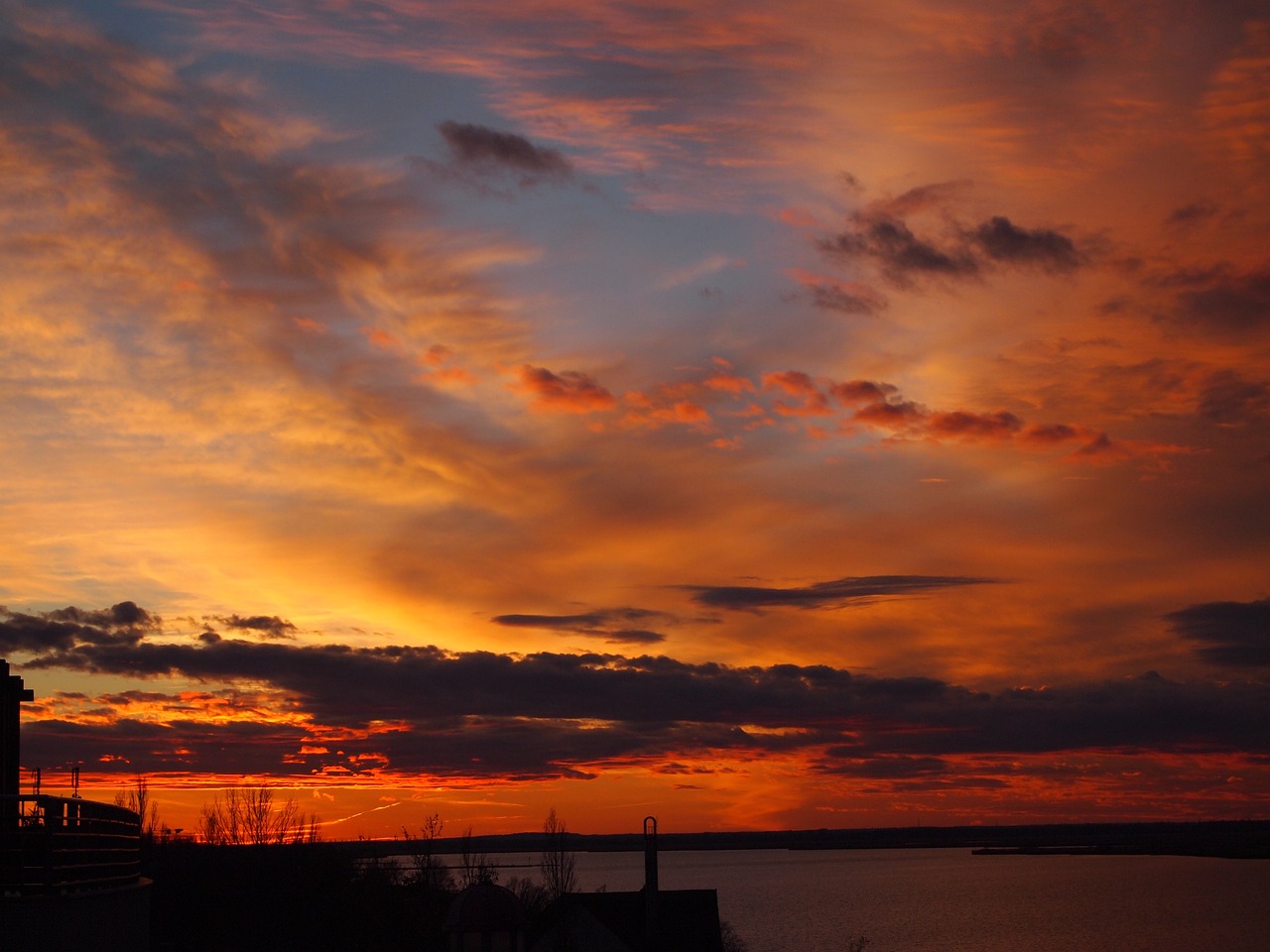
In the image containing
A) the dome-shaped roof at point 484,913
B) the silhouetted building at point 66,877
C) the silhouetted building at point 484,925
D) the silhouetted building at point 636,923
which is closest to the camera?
the silhouetted building at point 66,877

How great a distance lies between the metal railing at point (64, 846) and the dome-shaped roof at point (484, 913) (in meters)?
29.5

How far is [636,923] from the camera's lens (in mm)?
57594

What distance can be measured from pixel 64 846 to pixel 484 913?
33.5 m

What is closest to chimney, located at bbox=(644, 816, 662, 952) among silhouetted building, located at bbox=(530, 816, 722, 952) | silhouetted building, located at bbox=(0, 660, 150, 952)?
silhouetted building, located at bbox=(530, 816, 722, 952)

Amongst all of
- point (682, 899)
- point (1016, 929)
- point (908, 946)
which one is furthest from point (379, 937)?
point (1016, 929)

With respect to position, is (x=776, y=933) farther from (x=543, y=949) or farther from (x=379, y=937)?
(x=543, y=949)

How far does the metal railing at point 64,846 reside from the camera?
15.6 metres

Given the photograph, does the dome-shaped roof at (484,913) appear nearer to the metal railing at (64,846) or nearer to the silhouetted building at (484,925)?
the silhouetted building at (484,925)

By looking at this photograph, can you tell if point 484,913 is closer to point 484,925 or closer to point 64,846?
point 484,925

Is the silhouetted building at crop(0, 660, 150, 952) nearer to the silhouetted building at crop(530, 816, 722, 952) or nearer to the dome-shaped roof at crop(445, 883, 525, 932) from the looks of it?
the dome-shaped roof at crop(445, 883, 525, 932)

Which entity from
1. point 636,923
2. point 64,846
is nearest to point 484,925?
point 636,923

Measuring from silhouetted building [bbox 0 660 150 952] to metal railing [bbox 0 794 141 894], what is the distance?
1 cm

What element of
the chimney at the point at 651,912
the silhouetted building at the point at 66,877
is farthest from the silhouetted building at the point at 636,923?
the silhouetted building at the point at 66,877

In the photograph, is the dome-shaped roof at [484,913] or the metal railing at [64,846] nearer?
the metal railing at [64,846]
